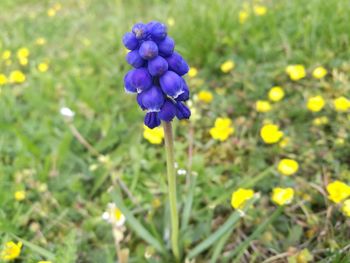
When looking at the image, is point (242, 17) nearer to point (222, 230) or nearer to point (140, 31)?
point (222, 230)

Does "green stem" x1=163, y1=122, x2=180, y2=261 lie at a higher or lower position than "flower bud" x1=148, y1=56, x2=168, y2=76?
lower

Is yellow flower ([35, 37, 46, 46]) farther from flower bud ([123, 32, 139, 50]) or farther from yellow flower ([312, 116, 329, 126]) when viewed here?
flower bud ([123, 32, 139, 50])

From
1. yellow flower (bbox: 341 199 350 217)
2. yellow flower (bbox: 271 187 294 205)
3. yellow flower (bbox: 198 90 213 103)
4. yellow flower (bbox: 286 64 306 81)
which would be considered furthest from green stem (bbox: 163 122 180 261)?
yellow flower (bbox: 286 64 306 81)

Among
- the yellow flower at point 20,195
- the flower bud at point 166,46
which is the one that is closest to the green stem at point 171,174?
the flower bud at point 166,46

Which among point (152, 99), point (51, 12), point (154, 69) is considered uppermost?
point (51, 12)

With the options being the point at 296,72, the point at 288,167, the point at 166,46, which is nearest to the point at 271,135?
the point at 288,167

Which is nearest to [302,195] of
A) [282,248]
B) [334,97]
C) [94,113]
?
[282,248]

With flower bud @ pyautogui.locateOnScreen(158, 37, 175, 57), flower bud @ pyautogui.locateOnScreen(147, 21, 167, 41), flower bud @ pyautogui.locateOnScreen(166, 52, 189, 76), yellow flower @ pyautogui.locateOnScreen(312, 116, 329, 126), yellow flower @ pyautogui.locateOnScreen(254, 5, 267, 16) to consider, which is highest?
flower bud @ pyautogui.locateOnScreen(147, 21, 167, 41)
